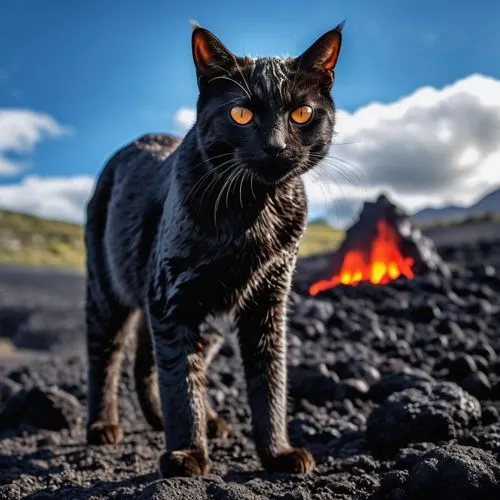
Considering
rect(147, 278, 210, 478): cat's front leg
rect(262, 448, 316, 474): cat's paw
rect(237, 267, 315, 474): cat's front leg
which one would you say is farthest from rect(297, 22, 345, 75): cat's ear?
rect(262, 448, 316, 474): cat's paw

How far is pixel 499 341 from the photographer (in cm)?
771

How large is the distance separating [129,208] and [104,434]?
1.58 m

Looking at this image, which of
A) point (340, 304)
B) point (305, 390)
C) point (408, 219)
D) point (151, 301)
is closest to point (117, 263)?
point (151, 301)

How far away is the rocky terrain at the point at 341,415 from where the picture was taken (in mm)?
2775

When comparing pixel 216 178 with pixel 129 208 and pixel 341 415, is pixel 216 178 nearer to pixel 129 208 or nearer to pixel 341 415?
pixel 129 208

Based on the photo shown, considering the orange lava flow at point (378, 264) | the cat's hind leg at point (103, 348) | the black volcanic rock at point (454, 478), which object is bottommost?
the black volcanic rock at point (454, 478)

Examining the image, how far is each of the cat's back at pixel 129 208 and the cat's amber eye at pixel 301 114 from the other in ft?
3.49

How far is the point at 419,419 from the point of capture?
3.60 metres

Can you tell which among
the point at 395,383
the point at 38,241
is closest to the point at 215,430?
the point at 395,383

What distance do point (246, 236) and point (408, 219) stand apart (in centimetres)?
907

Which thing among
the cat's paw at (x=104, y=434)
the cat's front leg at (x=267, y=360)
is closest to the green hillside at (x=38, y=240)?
the cat's paw at (x=104, y=434)

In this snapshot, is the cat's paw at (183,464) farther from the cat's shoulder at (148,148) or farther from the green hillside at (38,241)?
the green hillside at (38,241)

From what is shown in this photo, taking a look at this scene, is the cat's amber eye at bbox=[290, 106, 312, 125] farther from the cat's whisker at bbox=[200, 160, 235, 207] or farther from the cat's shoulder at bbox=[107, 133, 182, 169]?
the cat's shoulder at bbox=[107, 133, 182, 169]

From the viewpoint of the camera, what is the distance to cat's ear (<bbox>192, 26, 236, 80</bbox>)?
11.0 feet
